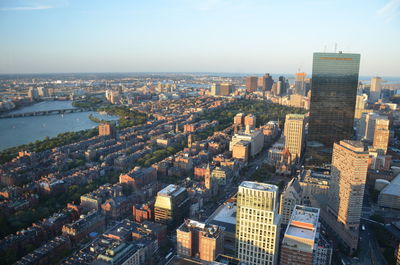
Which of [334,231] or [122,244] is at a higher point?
[122,244]

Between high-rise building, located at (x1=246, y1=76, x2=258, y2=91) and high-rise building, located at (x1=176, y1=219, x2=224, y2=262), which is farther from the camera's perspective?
high-rise building, located at (x1=246, y1=76, x2=258, y2=91)

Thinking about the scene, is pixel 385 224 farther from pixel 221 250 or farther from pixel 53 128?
pixel 53 128

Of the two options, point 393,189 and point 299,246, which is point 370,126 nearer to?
point 393,189

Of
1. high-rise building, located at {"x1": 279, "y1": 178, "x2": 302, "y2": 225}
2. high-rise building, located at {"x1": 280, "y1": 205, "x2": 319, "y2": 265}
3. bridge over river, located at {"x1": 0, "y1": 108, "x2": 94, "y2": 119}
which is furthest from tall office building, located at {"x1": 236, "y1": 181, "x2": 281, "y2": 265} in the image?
bridge over river, located at {"x1": 0, "y1": 108, "x2": 94, "y2": 119}

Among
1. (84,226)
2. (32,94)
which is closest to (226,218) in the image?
(84,226)

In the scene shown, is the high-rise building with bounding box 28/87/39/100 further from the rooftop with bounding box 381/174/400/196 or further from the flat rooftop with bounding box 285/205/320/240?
the rooftop with bounding box 381/174/400/196

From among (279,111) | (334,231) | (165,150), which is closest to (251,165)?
Result: (165,150)
